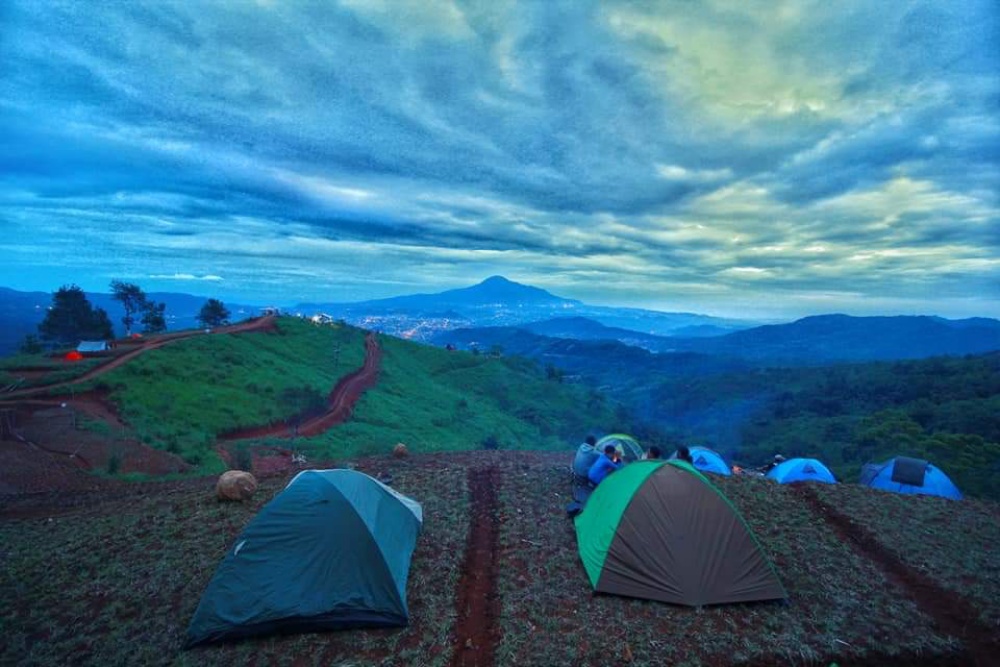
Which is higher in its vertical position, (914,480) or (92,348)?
(914,480)

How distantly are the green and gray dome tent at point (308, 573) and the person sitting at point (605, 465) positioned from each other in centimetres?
577

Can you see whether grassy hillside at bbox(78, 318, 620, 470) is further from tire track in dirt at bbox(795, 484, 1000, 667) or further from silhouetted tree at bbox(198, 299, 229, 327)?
tire track in dirt at bbox(795, 484, 1000, 667)

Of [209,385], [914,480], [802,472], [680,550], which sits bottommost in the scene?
[209,385]

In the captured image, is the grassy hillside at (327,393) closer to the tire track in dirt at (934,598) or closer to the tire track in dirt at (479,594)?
the tire track in dirt at (479,594)

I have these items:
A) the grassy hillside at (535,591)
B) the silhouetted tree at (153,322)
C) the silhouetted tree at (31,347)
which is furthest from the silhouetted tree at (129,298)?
the grassy hillside at (535,591)

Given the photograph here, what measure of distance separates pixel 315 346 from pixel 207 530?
46.8m

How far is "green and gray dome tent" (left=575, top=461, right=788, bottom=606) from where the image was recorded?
8086mm

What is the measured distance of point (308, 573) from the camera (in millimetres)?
7430

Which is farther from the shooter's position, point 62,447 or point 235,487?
point 62,447

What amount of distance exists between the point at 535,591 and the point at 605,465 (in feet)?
14.3

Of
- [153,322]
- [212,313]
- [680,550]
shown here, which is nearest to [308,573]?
[680,550]

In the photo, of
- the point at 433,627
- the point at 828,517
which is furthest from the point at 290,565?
the point at 828,517

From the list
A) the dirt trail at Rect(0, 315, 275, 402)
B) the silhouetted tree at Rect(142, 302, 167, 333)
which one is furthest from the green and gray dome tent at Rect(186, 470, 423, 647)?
the silhouetted tree at Rect(142, 302, 167, 333)

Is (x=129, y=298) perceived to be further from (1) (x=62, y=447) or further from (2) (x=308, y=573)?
(2) (x=308, y=573)
